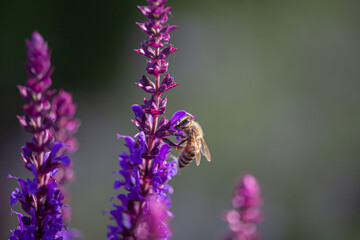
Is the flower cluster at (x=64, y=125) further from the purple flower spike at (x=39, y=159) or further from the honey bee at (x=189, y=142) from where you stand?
the honey bee at (x=189, y=142)

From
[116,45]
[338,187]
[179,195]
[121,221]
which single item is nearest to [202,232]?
[179,195]

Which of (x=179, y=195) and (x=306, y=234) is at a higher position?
(x=179, y=195)

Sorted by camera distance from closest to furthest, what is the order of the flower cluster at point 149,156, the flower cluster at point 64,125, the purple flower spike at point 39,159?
the purple flower spike at point 39,159
the flower cluster at point 149,156
the flower cluster at point 64,125

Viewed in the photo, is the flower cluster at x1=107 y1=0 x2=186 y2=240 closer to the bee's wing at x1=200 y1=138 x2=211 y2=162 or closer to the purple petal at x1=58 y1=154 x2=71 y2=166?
the purple petal at x1=58 y1=154 x2=71 y2=166

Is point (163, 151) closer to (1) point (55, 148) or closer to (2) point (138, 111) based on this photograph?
(2) point (138, 111)


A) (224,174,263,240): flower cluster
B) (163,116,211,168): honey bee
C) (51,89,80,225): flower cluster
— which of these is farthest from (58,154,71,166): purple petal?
(224,174,263,240): flower cluster

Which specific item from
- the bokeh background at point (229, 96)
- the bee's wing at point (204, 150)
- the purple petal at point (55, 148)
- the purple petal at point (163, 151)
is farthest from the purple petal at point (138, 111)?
the bokeh background at point (229, 96)

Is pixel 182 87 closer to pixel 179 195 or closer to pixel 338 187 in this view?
pixel 179 195

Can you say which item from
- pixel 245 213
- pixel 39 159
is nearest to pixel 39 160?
pixel 39 159
